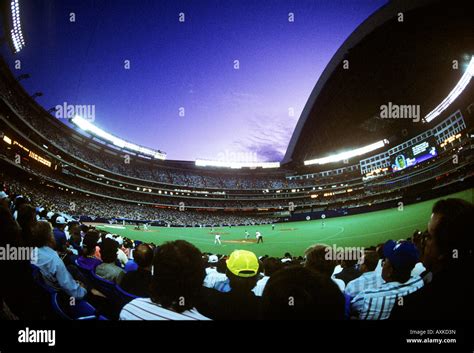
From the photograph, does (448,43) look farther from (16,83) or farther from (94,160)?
(94,160)

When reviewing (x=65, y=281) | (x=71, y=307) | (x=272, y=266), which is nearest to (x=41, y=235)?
(x=65, y=281)

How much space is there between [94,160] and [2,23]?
42034mm

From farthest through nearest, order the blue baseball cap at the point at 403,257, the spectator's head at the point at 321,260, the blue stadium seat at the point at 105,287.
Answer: the spectator's head at the point at 321,260, the blue stadium seat at the point at 105,287, the blue baseball cap at the point at 403,257

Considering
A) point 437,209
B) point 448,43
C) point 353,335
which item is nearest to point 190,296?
point 353,335

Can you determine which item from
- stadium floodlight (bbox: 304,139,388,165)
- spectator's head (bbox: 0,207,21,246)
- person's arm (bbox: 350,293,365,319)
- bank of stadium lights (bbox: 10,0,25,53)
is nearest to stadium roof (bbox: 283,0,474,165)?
stadium floodlight (bbox: 304,139,388,165)

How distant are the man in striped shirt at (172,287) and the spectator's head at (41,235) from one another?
2271mm

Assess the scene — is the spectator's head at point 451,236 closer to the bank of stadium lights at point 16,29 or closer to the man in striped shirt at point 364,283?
the man in striped shirt at point 364,283

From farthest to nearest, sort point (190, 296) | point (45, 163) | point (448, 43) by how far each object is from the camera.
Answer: point (45, 163)
point (448, 43)
point (190, 296)

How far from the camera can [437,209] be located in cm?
250

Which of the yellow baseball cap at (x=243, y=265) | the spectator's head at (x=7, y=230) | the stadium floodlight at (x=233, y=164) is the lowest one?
the yellow baseball cap at (x=243, y=265)

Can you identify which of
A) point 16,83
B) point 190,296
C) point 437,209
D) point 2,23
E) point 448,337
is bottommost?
point 448,337

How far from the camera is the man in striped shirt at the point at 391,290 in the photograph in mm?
2648

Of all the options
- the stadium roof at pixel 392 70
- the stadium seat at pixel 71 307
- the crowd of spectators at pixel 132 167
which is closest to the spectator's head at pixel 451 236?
the stadium seat at pixel 71 307

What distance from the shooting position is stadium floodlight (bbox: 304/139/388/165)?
54188 mm
